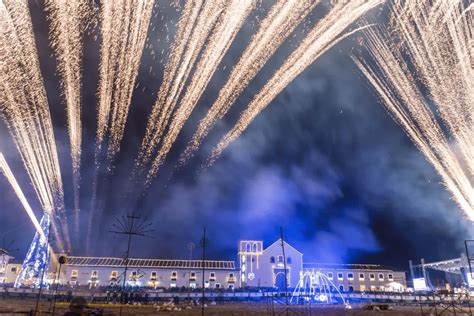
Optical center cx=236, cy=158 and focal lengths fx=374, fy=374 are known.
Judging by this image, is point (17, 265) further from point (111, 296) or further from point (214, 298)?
point (214, 298)

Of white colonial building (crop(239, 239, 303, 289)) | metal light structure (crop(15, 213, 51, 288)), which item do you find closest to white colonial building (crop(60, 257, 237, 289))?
white colonial building (crop(239, 239, 303, 289))

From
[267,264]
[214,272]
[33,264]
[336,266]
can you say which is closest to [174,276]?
[214,272]

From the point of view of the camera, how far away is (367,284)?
239 ft

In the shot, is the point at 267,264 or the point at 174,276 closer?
the point at 174,276

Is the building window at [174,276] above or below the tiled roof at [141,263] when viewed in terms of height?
below

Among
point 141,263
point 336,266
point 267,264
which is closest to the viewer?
point 141,263

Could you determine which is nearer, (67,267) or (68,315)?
(68,315)

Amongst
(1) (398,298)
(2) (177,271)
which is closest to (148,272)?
(2) (177,271)

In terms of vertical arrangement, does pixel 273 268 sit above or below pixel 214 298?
above

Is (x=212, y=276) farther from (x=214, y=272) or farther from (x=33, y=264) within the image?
(x=33, y=264)

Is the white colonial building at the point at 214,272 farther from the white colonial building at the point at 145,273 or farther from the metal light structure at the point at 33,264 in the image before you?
the metal light structure at the point at 33,264

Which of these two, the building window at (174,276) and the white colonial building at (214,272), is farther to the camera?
the building window at (174,276)

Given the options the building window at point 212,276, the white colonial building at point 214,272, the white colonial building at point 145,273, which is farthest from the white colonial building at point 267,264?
the building window at point 212,276

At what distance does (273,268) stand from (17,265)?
46631 millimetres
